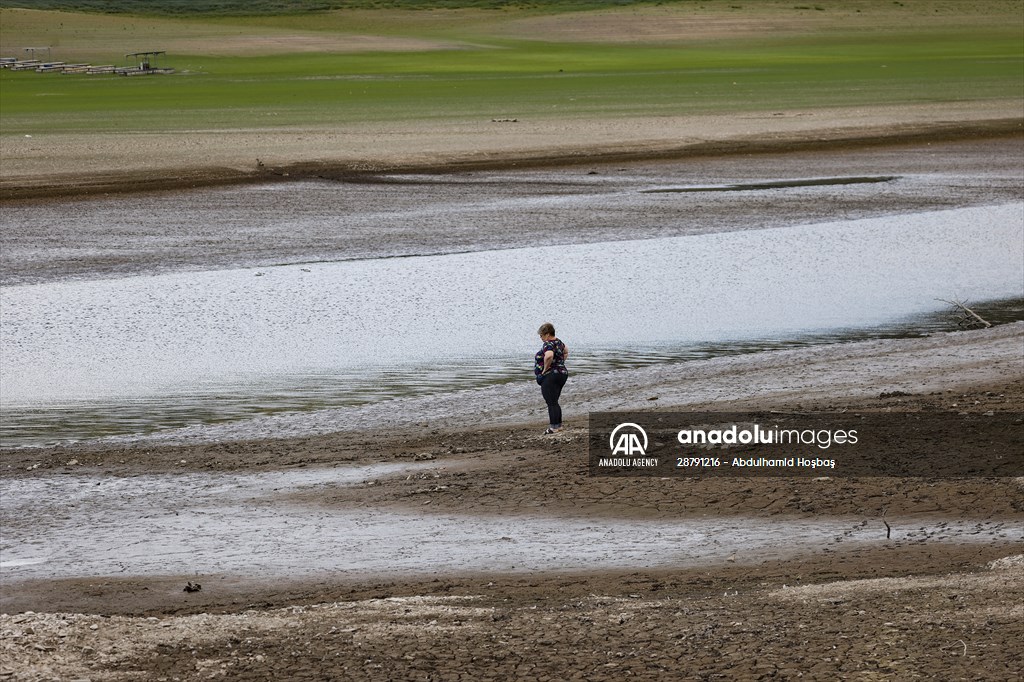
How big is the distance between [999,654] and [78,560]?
242 inches

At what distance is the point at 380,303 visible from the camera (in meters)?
21.3

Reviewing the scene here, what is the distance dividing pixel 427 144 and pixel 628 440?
28702mm

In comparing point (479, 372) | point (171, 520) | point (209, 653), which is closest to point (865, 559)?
point (209, 653)

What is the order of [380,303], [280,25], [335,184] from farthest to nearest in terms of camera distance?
[280,25]
[335,184]
[380,303]

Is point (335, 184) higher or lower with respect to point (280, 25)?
lower

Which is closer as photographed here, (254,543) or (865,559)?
(865,559)

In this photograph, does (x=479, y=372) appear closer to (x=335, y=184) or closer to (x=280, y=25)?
(x=335, y=184)

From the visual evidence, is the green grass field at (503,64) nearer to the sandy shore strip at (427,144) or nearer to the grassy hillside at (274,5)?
the grassy hillside at (274,5)

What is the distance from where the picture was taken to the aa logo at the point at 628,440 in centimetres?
1238

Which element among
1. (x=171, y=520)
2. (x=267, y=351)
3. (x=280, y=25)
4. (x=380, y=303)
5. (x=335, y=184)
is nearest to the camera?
(x=171, y=520)

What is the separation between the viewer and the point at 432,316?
20359 millimetres

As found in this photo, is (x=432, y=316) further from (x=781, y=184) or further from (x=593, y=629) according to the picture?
(x=781, y=184)

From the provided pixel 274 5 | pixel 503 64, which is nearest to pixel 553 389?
pixel 503 64

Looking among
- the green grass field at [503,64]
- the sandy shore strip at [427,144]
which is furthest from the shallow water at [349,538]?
the green grass field at [503,64]
